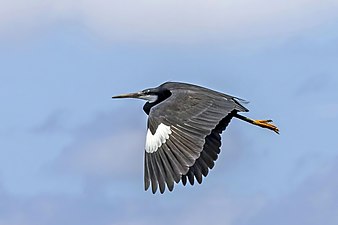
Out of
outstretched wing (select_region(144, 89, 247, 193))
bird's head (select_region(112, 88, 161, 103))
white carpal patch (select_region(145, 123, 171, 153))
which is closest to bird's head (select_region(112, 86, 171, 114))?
bird's head (select_region(112, 88, 161, 103))

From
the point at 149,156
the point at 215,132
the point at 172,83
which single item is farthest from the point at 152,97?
the point at 149,156

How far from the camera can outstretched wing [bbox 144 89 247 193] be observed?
70.2 feet

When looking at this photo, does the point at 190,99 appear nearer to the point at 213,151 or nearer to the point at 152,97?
the point at 213,151

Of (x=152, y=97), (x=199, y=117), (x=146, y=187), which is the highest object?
(x=152, y=97)

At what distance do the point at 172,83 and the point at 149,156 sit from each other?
3.99m

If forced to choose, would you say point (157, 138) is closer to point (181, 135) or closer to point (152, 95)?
point (181, 135)

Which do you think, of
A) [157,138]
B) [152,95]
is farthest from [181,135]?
[152,95]

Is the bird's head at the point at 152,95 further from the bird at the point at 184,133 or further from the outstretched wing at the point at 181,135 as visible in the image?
the outstretched wing at the point at 181,135

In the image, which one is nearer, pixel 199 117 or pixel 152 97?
pixel 199 117

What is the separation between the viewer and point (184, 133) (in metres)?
21.9

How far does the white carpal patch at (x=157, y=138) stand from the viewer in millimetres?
21891

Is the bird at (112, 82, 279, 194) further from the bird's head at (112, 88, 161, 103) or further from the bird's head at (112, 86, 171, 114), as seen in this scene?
the bird's head at (112, 88, 161, 103)

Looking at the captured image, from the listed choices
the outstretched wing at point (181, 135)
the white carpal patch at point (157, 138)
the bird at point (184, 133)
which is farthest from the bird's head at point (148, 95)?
the white carpal patch at point (157, 138)

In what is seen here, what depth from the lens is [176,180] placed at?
69.7 feet
